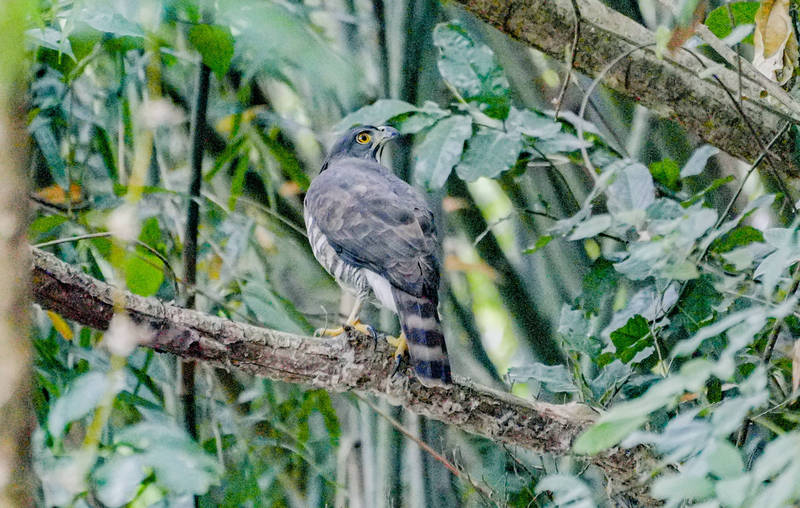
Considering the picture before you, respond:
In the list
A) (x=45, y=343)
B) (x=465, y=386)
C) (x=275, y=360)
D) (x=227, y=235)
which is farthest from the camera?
(x=227, y=235)

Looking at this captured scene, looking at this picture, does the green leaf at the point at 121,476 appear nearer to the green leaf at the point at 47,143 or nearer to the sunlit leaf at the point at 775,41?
the sunlit leaf at the point at 775,41

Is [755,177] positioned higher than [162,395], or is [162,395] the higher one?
[755,177]

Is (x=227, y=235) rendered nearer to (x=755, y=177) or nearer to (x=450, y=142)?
(x=450, y=142)

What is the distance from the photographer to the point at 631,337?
2.25m

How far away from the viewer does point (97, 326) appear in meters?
1.79

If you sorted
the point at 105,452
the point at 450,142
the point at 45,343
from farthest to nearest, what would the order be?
the point at 45,343 → the point at 450,142 → the point at 105,452

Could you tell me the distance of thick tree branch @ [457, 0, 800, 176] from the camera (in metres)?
2.42

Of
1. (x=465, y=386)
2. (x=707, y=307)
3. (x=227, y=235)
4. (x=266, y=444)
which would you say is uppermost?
(x=707, y=307)

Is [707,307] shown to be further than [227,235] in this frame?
No

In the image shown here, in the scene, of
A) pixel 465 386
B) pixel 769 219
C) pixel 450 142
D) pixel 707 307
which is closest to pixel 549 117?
pixel 450 142

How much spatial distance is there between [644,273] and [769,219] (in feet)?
4.55

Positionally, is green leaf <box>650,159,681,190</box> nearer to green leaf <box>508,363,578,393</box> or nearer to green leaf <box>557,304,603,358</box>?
green leaf <box>557,304,603,358</box>

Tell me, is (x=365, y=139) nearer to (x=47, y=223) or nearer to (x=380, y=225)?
(x=380, y=225)

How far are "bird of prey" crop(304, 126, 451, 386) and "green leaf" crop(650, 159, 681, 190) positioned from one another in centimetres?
72
